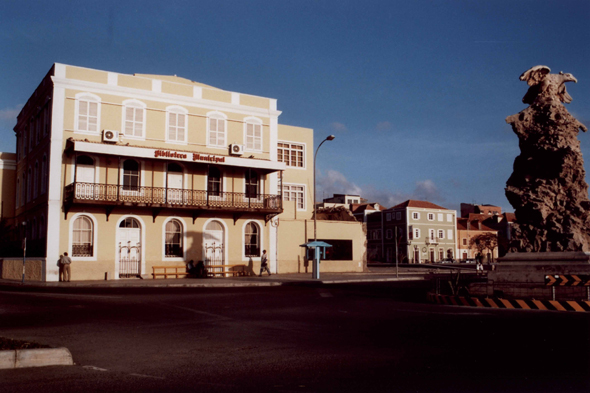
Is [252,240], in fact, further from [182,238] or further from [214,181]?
[182,238]

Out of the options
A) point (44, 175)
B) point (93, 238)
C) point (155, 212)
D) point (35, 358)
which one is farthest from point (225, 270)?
point (35, 358)

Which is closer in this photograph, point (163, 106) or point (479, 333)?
point (479, 333)

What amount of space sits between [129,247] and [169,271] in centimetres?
264

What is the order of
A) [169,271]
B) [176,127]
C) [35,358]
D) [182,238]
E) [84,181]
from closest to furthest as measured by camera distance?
[35,358]
[84,181]
[169,271]
[182,238]
[176,127]

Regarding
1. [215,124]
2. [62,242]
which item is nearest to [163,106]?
[215,124]

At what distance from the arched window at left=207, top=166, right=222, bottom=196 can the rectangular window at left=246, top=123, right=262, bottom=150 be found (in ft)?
8.99

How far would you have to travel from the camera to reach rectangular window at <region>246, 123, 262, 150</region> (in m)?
35.4

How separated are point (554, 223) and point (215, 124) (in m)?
23.4

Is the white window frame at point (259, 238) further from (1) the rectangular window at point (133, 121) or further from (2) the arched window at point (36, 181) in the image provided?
(2) the arched window at point (36, 181)

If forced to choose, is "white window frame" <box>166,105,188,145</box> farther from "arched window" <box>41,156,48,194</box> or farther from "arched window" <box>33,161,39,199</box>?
"arched window" <box>33,161,39,199</box>

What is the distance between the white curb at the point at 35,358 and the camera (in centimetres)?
676

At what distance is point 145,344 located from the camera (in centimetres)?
862

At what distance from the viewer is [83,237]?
2952 cm

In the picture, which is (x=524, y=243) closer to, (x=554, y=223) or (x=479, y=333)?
(x=554, y=223)
